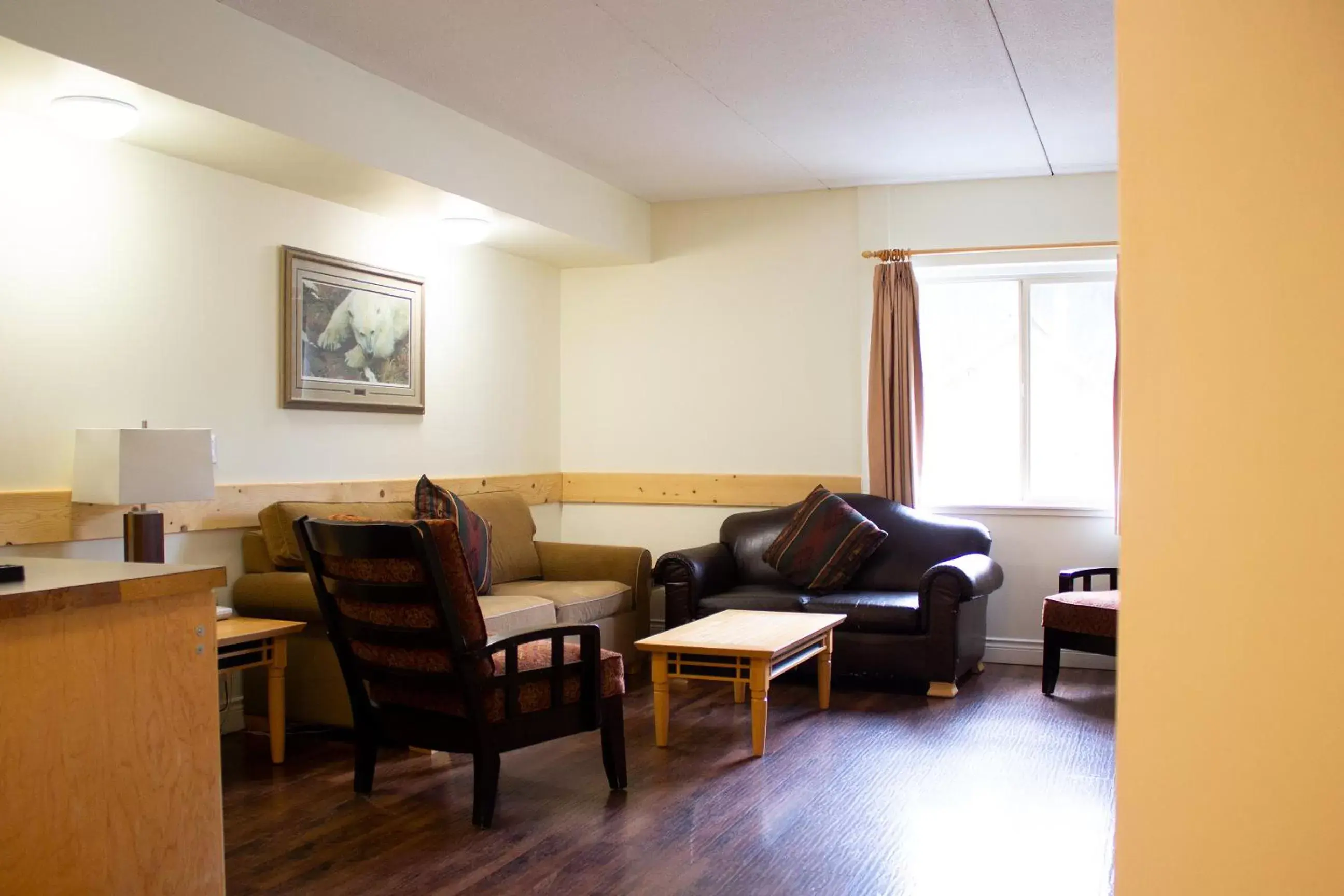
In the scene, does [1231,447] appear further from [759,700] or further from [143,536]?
[143,536]

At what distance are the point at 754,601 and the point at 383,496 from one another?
1838 millimetres

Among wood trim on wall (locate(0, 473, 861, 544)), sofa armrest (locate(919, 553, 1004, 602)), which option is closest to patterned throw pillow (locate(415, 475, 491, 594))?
wood trim on wall (locate(0, 473, 861, 544))

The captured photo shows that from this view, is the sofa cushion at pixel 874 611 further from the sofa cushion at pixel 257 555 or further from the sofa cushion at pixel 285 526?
the sofa cushion at pixel 257 555

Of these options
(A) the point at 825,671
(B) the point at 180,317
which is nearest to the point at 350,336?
(B) the point at 180,317

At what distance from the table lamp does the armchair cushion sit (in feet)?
3.05

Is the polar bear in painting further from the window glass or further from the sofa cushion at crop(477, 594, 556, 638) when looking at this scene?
the window glass

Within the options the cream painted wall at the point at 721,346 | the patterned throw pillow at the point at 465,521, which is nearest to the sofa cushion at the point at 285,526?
the patterned throw pillow at the point at 465,521

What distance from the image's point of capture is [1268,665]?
1189mm

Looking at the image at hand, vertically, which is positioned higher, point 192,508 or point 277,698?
point 192,508

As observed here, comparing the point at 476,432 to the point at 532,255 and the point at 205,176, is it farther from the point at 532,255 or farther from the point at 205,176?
the point at 205,176

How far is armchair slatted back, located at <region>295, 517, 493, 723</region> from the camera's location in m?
3.20

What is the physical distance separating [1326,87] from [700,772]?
3.20m

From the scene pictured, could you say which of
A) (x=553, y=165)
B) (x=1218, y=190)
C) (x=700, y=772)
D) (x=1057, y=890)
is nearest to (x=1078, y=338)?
(x=553, y=165)

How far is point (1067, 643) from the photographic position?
510 cm
